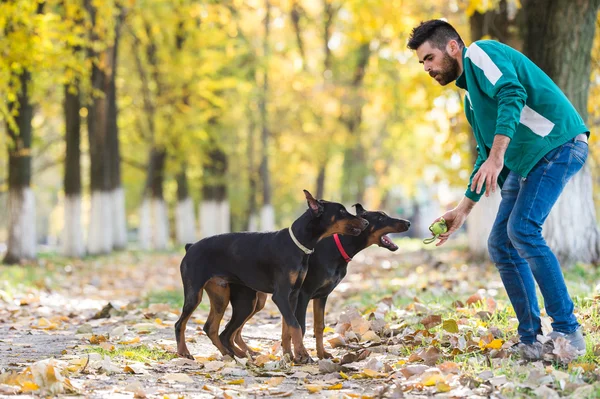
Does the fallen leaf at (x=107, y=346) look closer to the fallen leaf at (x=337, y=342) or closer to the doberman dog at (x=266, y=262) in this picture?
the doberman dog at (x=266, y=262)

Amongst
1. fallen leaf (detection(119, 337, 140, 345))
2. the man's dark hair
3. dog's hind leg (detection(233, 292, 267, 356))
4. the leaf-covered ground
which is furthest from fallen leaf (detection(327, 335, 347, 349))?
the man's dark hair

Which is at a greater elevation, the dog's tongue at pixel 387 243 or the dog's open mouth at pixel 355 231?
the dog's open mouth at pixel 355 231

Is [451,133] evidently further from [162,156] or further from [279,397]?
[162,156]

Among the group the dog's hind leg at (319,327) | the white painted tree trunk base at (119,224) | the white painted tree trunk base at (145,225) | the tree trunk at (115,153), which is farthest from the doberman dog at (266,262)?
the white painted tree trunk base at (145,225)

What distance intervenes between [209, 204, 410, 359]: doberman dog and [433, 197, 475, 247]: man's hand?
0.62 meters

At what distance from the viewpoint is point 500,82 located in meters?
5.12

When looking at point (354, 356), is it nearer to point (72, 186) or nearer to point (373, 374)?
point (373, 374)

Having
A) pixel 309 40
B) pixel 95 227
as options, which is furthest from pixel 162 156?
pixel 309 40

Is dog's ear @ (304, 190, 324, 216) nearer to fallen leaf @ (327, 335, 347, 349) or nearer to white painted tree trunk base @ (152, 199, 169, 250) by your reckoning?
fallen leaf @ (327, 335, 347, 349)

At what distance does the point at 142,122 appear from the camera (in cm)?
2788

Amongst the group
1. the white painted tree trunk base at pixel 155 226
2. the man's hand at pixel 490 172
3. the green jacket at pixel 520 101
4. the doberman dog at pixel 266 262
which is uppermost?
the green jacket at pixel 520 101

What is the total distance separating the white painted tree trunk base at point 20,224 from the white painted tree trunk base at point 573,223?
1131 cm

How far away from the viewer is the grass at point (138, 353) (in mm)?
6066

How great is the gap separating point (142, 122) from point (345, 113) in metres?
10.4
